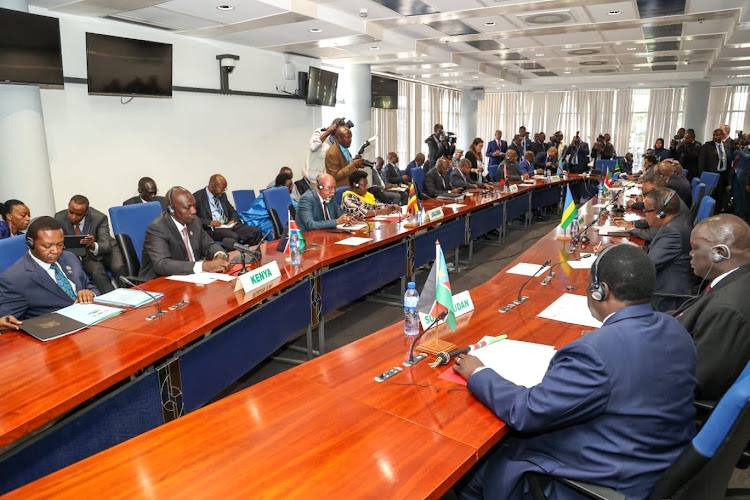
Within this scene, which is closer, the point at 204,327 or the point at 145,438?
the point at 145,438

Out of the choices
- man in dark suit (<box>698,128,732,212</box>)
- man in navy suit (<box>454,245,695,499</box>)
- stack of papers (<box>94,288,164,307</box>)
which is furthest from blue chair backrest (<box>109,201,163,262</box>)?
man in dark suit (<box>698,128,732,212</box>)

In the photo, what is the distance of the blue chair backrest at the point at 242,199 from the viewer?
6707 millimetres

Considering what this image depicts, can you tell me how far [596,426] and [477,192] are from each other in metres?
6.15

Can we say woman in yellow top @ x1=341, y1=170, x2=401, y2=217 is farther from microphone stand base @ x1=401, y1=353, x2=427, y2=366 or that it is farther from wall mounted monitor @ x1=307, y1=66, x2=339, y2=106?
wall mounted monitor @ x1=307, y1=66, x2=339, y2=106

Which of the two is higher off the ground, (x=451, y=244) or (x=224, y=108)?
(x=224, y=108)

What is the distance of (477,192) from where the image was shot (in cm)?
729

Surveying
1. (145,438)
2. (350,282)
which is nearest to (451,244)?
(350,282)

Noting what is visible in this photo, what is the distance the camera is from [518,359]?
72.4 inches

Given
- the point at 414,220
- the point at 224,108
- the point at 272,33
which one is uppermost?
the point at 272,33

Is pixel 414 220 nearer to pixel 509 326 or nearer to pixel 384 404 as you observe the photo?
pixel 509 326

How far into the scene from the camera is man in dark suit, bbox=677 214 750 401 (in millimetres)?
1805

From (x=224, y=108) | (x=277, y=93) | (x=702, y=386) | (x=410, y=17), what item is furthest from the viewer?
(x=277, y=93)

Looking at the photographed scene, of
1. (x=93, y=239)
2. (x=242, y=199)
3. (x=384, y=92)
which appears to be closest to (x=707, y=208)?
(x=93, y=239)

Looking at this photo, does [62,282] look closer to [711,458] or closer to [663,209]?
[711,458]
